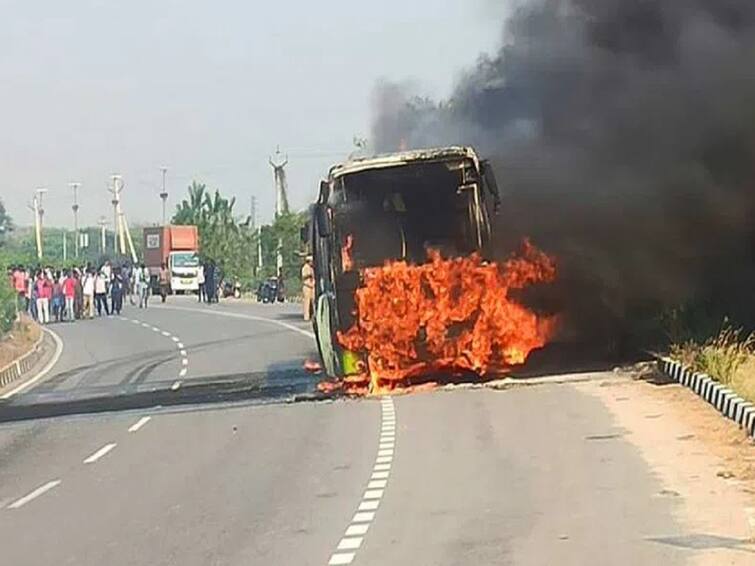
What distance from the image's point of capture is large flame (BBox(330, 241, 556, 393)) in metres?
19.5

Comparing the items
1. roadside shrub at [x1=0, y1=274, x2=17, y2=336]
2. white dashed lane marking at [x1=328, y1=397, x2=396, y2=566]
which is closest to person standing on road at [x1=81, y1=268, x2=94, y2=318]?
roadside shrub at [x1=0, y1=274, x2=17, y2=336]

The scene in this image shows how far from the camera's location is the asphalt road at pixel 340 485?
930 centimetres

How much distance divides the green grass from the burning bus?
2.41 m

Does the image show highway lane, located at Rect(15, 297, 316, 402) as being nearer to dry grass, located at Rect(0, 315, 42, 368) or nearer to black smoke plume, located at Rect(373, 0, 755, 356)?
dry grass, located at Rect(0, 315, 42, 368)

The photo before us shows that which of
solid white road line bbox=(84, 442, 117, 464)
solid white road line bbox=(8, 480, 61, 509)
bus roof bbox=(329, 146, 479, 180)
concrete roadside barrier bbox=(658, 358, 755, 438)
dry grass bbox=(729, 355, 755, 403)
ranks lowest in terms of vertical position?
solid white road line bbox=(84, 442, 117, 464)

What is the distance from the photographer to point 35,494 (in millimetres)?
12938

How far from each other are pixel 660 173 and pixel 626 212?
801 mm

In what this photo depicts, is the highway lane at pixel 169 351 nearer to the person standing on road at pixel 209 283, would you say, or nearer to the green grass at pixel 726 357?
the green grass at pixel 726 357

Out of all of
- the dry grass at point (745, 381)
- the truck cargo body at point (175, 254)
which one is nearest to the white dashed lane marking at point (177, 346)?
the dry grass at point (745, 381)

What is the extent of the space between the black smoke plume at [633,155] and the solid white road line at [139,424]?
5.41 meters

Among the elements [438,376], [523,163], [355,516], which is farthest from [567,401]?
[355,516]

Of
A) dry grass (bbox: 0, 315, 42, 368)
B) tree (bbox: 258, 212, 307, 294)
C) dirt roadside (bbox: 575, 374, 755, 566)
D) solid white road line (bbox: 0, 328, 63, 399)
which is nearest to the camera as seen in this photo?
dirt roadside (bbox: 575, 374, 755, 566)

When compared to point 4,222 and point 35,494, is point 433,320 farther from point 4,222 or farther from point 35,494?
point 4,222

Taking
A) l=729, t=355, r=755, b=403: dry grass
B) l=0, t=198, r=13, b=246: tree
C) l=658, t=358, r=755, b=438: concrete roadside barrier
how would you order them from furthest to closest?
1. l=0, t=198, r=13, b=246: tree
2. l=729, t=355, r=755, b=403: dry grass
3. l=658, t=358, r=755, b=438: concrete roadside barrier
